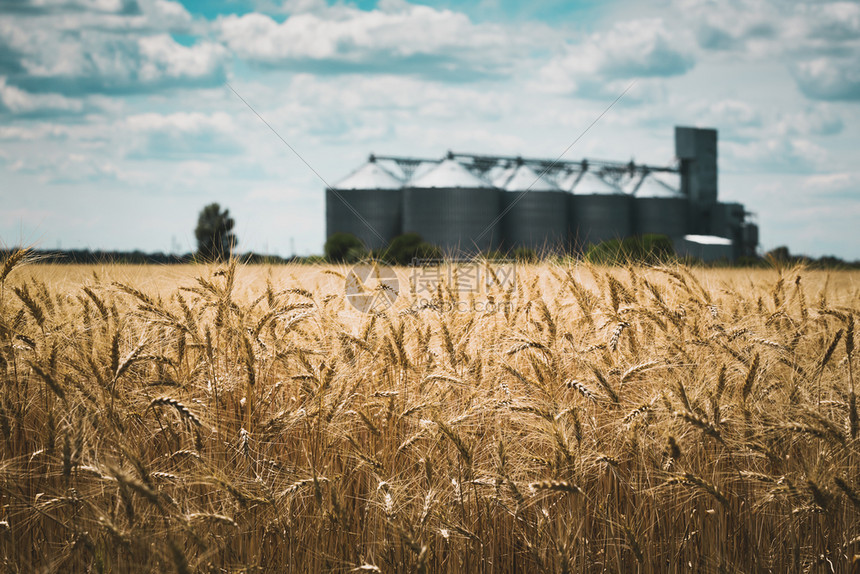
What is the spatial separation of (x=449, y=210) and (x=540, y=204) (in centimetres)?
648

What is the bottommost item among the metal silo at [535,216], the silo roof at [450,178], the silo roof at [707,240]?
the silo roof at [707,240]

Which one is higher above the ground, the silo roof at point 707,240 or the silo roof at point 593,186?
the silo roof at point 593,186

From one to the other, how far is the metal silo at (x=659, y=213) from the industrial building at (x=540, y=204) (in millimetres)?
71

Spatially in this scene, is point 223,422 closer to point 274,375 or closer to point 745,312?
point 274,375

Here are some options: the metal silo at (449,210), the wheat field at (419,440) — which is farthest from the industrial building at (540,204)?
the wheat field at (419,440)

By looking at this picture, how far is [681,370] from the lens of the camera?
3.32 m

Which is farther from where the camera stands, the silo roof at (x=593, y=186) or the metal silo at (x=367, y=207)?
the silo roof at (x=593, y=186)

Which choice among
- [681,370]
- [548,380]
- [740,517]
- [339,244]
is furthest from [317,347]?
[339,244]

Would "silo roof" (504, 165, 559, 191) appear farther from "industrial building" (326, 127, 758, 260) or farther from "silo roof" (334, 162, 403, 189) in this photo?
"silo roof" (334, 162, 403, 189)

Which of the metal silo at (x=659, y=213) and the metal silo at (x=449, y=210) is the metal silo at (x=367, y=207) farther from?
the metal silo at (x=659, y=213)

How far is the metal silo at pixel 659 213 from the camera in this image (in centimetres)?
4638

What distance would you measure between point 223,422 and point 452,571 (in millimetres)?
1305

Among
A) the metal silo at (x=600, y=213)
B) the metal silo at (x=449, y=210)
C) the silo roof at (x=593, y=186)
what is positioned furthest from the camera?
the silo roof at (x=593, y=186)

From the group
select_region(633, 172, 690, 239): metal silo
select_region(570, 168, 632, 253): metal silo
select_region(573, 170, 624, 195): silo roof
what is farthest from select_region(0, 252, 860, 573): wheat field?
select_region(633, 172, 690, 239): metal silo
